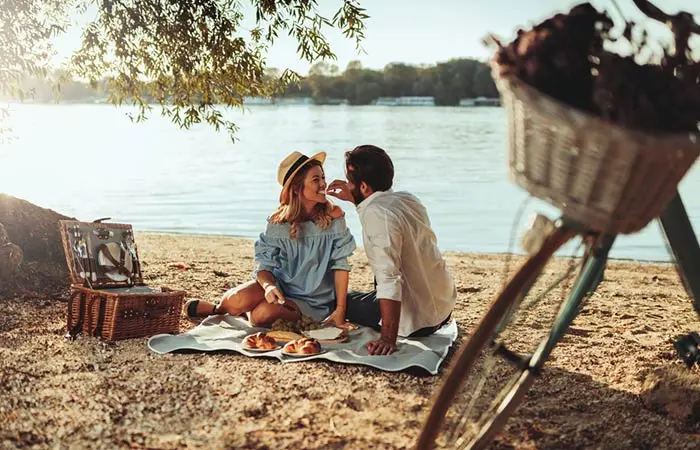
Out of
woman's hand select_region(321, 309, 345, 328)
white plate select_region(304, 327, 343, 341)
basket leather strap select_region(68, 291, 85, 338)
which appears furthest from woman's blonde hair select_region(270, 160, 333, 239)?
basket leather strap select_region(68, 291, 85, 338)

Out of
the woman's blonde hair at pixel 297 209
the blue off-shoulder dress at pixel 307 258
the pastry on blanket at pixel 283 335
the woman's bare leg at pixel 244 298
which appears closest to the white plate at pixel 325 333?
the pastry on blanket at pixel 283 335

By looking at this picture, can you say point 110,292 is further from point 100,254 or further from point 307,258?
point 307,258

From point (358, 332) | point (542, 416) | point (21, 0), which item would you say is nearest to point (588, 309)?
point (358, 332)

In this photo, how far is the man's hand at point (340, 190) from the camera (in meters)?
5.19

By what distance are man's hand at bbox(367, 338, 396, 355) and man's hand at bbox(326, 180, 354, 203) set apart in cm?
93

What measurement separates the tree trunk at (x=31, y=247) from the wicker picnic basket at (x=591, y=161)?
560 centimetres

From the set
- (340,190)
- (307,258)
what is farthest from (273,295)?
(340,190)

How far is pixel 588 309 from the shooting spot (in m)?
6.94

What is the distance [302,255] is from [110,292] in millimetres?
1361

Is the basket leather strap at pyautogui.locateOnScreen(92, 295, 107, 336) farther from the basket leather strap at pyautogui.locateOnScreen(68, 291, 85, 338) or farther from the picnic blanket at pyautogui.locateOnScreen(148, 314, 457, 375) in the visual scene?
the picnic blanket at pyautogui.locateOnScreen(148, 314, 457, 375)

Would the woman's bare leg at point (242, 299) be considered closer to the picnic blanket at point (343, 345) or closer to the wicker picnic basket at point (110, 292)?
the picnic blanket at point (343, 345)

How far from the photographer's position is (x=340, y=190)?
17.1ft

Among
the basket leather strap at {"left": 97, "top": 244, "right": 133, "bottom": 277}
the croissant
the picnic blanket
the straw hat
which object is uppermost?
the straw hat

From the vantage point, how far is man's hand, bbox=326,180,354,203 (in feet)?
17.0
